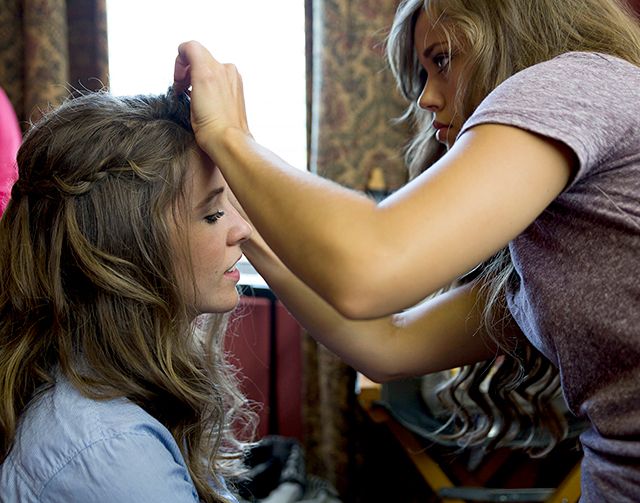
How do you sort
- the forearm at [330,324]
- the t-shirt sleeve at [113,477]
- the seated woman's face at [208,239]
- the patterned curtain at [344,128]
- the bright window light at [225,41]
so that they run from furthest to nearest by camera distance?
the bright window light at [225,41], the patterned curtain at [344,128], the forearm at [330,324], the seated woman's face at [208,239], the t-shirt sleeve at [113,477]

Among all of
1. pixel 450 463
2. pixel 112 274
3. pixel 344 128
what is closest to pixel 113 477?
pixel 112 274

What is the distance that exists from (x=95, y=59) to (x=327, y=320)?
61.8 inches

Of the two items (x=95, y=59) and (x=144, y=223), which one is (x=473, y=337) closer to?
(x=144, y=223)

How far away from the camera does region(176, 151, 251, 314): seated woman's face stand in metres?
1.11

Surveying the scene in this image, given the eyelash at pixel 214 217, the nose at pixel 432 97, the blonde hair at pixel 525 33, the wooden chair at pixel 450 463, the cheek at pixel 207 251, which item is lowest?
the wooden chair at pixel 450 463

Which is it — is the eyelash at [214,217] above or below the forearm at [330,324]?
above

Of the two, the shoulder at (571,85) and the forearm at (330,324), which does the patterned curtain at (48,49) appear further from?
the shoulder at (571,85)

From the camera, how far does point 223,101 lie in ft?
3.02

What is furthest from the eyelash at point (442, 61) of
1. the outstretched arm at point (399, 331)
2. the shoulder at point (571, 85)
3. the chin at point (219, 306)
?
the chin at point (219, 306)

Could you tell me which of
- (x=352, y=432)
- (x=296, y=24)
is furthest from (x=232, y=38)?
(x=352, y=432)

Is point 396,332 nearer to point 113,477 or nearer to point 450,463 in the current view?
point 113,477

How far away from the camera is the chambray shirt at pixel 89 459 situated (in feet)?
2.86

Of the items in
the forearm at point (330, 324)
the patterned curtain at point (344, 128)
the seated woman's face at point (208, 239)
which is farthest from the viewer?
the patterned curtain at point (344, 128)

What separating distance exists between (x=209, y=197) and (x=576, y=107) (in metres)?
0.55
